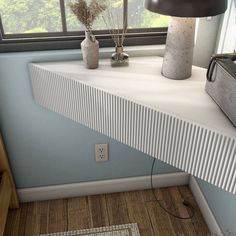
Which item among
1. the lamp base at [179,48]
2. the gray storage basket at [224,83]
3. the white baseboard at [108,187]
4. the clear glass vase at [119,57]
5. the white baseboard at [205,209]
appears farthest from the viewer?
the white baseboard at [108,187]

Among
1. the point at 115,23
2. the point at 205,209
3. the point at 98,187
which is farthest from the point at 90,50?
the point at 205,209

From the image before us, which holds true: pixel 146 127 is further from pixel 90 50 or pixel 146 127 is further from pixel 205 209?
pixel 205 209

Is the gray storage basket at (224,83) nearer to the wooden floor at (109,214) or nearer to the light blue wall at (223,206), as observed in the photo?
the light blue wall at (223,206)

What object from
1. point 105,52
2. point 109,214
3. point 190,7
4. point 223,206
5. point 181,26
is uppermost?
point 190,7

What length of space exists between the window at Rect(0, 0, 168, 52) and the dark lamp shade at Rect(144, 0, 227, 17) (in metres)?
0.41

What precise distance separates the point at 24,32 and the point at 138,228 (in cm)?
113

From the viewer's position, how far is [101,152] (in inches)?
64.9

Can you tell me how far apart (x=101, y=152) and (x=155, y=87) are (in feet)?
1.98

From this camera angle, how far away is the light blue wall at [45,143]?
1357 millimetres

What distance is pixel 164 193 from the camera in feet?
5.95

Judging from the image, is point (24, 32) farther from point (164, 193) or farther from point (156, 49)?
point (164, 193)

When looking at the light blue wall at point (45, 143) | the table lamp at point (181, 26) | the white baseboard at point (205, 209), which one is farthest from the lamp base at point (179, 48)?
the white baseboard at point (205, 209)

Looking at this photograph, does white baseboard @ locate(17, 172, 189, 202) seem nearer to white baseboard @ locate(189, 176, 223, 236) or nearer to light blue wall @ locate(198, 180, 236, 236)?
white baseboard @ locate(189, 176, 223, 236)

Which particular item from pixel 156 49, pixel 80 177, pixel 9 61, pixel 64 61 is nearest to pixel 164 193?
pixel 80 177
